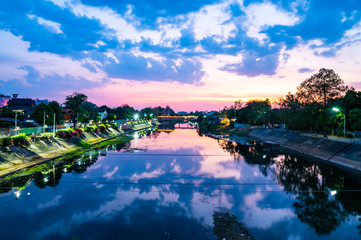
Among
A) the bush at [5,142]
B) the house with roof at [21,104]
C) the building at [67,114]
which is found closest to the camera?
the bush at [5,142]

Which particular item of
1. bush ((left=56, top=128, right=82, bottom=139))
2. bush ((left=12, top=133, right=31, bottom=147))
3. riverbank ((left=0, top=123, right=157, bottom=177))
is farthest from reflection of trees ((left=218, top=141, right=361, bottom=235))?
bush ((left=56, top=128, right=82, bottom=139))

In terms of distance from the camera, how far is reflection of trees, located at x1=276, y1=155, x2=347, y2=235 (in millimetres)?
18000

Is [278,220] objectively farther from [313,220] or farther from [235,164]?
[235,164]

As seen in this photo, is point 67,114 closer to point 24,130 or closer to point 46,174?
point 24,130

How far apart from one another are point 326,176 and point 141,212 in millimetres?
26552

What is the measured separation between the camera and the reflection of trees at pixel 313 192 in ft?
59.1

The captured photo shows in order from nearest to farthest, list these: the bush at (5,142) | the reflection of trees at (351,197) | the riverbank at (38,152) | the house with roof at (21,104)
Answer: the reflection of trees at (351,197) → the riverbank at (38,152) → the bush at (5,142) → the house with roof at (21,104)

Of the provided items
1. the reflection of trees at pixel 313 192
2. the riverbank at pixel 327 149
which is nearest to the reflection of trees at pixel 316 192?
the reflection of trees at pixel 313 192

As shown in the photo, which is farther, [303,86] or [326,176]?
[303,86]

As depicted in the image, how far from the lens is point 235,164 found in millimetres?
39156

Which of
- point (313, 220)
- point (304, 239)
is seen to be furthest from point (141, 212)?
point (313, 220)

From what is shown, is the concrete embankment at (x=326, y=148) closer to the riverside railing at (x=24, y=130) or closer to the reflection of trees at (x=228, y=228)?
the reflection of trees at (x=228, y=228)

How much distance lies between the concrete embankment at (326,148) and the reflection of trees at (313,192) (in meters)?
3.77

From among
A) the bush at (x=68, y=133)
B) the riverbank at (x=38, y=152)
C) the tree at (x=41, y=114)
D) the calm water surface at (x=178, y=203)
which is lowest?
the calm water surface at (x=178, y=203)
